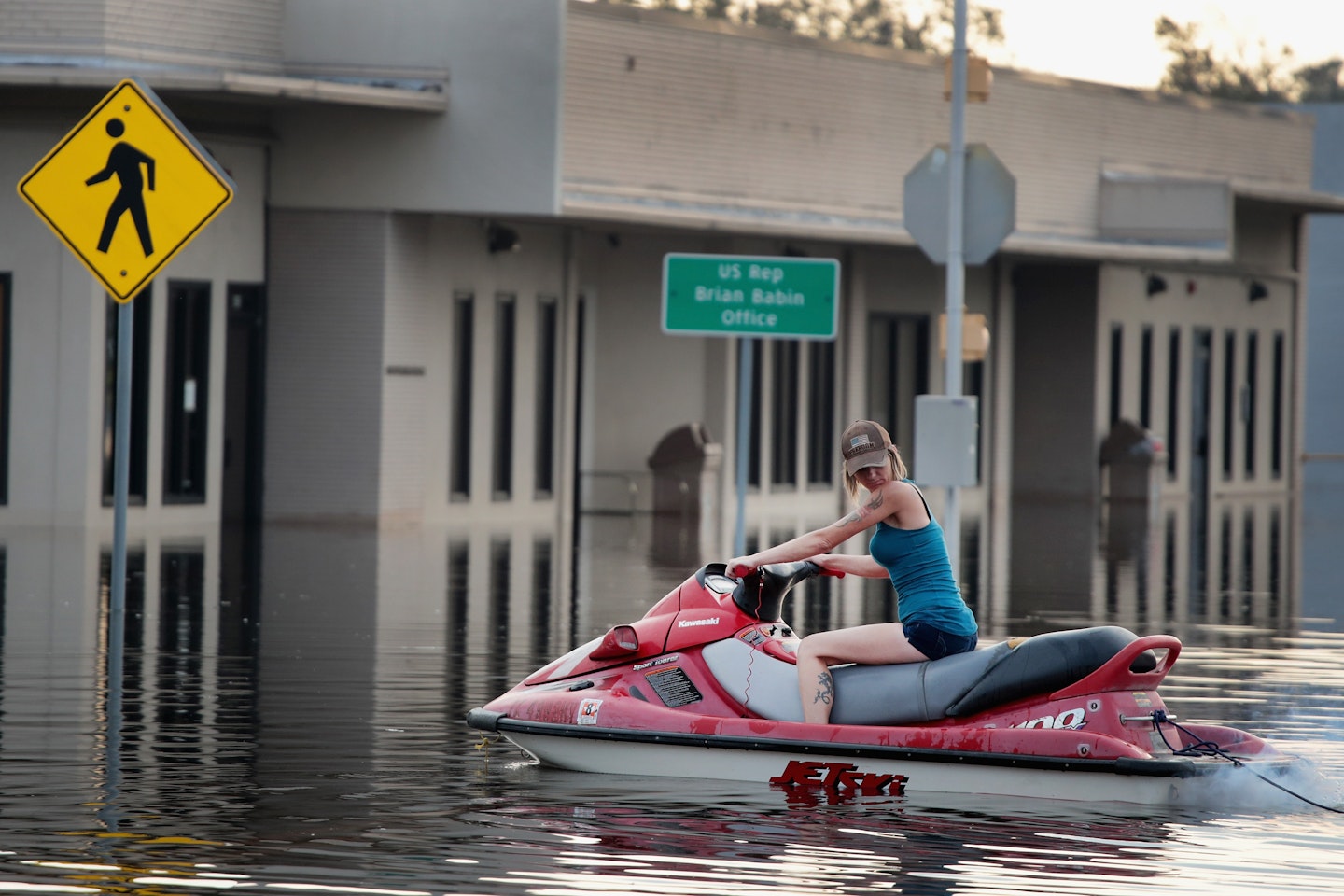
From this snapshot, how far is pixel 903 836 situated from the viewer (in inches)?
325

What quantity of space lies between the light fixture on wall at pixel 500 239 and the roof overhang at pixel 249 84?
8.12ft

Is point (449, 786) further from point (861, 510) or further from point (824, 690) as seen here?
point (861, 510)

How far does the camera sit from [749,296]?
18125 millimetres

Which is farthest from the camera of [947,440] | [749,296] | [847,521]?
[749,296]

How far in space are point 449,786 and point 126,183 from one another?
4348mm

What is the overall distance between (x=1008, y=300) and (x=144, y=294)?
16.7m

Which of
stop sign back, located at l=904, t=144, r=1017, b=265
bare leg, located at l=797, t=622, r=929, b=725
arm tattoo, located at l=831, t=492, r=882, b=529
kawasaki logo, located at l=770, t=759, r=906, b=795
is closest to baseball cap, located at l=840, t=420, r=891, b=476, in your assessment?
arm tattoo, located at l=831, t=492, r=882, b=529

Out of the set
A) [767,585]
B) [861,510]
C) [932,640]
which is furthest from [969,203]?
[932,640]

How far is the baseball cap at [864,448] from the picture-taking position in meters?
9.41

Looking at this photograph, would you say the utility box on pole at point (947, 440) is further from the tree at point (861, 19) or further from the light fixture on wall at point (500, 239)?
the tree at point (861, 19)

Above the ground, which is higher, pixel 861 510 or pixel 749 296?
pixel 749 296

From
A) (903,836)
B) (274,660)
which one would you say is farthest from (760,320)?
(903,836)

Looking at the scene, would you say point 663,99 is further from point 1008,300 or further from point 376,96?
point 1008,300

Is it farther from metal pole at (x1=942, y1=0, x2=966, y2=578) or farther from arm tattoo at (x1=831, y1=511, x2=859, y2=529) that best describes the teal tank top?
metal pole at (x1=942, y1=0, x2=966, y2=578)
